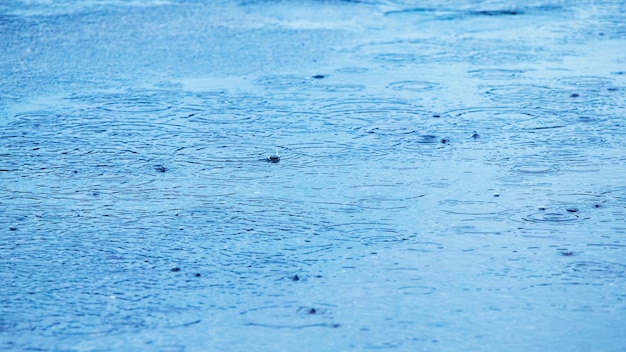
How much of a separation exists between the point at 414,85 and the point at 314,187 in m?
1.75

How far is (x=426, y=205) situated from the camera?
394 cm

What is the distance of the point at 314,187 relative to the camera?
4145 millimetres

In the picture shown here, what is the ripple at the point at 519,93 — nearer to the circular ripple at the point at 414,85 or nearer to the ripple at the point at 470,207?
the circular ripple at the point at 414,85

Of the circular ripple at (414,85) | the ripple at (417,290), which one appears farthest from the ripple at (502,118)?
the ripple at (417,290)

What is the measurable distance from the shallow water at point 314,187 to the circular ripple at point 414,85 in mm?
25

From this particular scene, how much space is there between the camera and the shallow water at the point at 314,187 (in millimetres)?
3000

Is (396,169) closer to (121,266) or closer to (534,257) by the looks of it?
(534,257)

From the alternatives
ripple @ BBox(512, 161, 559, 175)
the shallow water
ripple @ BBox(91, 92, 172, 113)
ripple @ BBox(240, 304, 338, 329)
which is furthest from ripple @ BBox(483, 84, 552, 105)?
ripple @ BBox(240, 304, 338, 329)

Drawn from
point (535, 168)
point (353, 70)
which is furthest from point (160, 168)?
point (353, 70)

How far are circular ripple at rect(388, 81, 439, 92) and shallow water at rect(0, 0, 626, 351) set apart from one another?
25 millimetres

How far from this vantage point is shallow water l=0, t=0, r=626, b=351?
300 centimetres

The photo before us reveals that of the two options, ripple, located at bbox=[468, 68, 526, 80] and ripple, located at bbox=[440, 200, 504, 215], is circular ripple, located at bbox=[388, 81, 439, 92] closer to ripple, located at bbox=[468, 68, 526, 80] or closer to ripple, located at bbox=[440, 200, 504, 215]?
ripple, located at bbox=[468, 68, 526, 80]

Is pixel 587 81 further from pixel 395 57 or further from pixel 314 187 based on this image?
pixel 314 187

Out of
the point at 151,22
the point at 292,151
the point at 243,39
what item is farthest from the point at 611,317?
the point at 151,22
